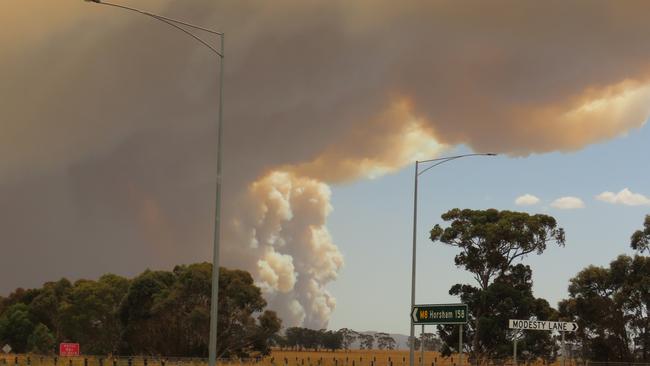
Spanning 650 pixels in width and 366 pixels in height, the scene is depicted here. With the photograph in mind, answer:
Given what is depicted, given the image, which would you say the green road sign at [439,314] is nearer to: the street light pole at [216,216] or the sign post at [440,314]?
the sign post at [440,314]

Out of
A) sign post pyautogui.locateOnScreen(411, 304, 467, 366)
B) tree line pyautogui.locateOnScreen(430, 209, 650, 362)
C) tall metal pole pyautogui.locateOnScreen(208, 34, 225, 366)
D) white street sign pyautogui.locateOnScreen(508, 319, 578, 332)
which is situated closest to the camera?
tall metal pole pyautogui.locateOnScreen(208, 34, 225, 366)

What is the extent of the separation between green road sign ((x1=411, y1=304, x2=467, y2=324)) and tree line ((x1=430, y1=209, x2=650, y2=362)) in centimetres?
4061

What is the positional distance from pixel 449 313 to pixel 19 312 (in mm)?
81931

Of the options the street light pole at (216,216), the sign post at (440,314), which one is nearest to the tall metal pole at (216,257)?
the street light pole at (216,216)

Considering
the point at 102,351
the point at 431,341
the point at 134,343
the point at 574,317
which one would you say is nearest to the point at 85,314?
the point at 102,351

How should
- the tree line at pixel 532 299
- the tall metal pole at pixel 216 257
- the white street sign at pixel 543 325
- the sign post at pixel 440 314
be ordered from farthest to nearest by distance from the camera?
the tree line at pixel 532 299
the white street sign at pixel 543 325
the sign post at pixel 440 314
the tall metal pole at pixel 216 257

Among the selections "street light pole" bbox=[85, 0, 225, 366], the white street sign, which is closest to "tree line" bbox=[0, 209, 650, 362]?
the white street sign

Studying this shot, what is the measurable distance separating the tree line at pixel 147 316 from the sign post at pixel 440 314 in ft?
143

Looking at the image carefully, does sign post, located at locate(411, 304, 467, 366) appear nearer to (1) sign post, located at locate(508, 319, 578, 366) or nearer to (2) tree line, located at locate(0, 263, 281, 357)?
(1) sign post, located at locate(508, 319, 578, 366)

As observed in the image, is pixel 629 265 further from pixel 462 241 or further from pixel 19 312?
pixel 19 312

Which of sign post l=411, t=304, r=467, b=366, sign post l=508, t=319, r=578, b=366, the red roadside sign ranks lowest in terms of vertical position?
the red roadside sign

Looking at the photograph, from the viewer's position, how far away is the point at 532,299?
78.3 meters

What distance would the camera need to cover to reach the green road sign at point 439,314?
35.9m

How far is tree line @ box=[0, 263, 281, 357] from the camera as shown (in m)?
79.9
